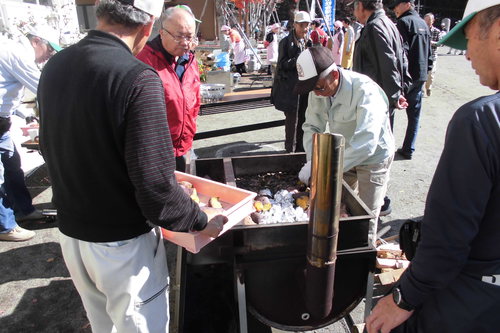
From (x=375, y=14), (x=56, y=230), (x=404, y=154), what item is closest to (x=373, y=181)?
(x=375, y=14)

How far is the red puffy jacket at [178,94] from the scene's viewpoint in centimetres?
283

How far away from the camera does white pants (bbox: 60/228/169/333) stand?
1.54 metres

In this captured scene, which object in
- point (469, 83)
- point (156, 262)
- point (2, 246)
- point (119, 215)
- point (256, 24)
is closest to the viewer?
point (119, 215)

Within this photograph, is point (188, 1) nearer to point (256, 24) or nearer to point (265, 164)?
point (256, 24)

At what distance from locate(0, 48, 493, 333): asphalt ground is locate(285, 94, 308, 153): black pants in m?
0.64

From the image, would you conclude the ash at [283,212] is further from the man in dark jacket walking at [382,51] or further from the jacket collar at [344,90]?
the man in dark jacket walking at [382,51]

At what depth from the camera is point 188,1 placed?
620 inches

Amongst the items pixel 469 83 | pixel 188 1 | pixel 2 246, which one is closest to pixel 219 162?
pixel 2 246

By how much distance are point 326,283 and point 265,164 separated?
5.53 ft

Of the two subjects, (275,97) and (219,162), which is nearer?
(219,162)

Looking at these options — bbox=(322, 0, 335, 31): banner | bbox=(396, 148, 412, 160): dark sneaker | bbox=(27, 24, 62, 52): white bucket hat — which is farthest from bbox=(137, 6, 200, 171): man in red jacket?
bbox=(322, 0, 335, 31): banner

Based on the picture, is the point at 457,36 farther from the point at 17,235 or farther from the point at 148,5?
the point at 17,235

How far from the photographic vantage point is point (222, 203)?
221cm

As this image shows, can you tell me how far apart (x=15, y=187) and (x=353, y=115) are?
138 inches
